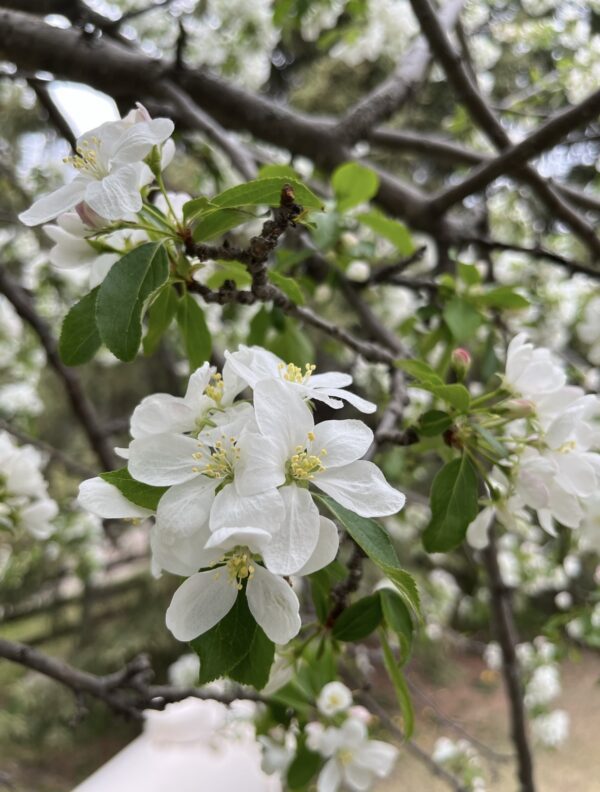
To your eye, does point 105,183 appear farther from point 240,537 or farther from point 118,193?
point 240,537

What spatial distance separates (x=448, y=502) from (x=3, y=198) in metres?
2.36

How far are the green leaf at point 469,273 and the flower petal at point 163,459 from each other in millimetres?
600

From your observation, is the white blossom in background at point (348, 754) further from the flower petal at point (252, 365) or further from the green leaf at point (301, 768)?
the flower petal at point (252, 365)

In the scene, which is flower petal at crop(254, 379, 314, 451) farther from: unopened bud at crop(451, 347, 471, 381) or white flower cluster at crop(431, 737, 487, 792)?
white flower cluster at crop(431, 737, 487, 792)

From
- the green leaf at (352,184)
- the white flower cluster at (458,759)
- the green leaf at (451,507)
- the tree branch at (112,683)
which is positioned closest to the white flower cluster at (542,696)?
the white flower cluster at (458,759)

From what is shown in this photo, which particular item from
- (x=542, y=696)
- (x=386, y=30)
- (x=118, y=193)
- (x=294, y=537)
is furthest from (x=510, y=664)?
(x=386, y=30)

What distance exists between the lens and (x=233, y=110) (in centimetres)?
134

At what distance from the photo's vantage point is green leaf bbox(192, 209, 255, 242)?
1.64ft

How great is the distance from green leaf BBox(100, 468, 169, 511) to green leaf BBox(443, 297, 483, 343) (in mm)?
554

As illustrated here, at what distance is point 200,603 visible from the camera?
412 millimetres

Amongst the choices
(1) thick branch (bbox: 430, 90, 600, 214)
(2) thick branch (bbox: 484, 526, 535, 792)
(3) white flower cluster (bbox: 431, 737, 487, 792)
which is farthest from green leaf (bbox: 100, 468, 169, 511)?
(3) white flower cluster (bbox: 431, 737, 487, 792)

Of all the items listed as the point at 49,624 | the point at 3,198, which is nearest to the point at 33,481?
the point at 3,198

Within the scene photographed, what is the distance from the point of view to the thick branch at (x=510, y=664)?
4.30 feet

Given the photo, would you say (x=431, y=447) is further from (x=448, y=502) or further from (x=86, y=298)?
(x=86, y=298)
